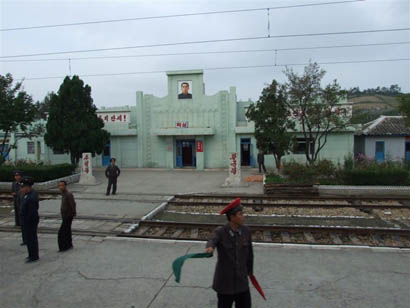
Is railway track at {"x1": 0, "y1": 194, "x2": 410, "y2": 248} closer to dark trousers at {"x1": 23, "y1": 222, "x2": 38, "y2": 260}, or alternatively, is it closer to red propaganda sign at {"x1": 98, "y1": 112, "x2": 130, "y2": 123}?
dark trousers at {"x1": 23, "y1": 222, "x2": 38, "y2": 260}

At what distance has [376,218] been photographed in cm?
983

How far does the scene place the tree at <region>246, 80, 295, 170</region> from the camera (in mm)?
18375

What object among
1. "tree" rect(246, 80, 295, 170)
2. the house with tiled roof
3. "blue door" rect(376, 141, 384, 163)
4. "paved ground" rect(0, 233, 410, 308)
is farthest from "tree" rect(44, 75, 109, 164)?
"blue door" rect(376, 141, 384, 163)

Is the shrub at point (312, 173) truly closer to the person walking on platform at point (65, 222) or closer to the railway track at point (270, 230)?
the railway track at point (270, 230)

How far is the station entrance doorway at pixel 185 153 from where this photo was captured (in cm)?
2559

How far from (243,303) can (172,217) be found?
720 centimetres

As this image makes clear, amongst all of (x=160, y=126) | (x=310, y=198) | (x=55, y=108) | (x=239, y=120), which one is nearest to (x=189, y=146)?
(x=160, y=126)

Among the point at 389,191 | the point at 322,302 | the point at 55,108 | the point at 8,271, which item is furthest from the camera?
the point at 55,108

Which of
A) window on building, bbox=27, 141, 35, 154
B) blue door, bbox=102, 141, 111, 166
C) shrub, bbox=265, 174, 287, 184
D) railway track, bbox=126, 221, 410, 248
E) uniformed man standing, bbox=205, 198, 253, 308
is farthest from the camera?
window on building, bbox=27, 141, 35, 154

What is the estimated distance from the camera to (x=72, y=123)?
821 inches

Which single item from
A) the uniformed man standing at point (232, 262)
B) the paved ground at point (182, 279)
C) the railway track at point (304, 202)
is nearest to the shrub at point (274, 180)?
the railway track at point (304, 202)

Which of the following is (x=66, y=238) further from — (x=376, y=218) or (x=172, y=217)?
(x=376, y=218)

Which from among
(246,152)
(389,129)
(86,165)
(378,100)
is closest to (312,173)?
(246,152)

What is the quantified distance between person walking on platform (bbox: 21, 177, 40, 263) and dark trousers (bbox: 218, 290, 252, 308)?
4.64 m
